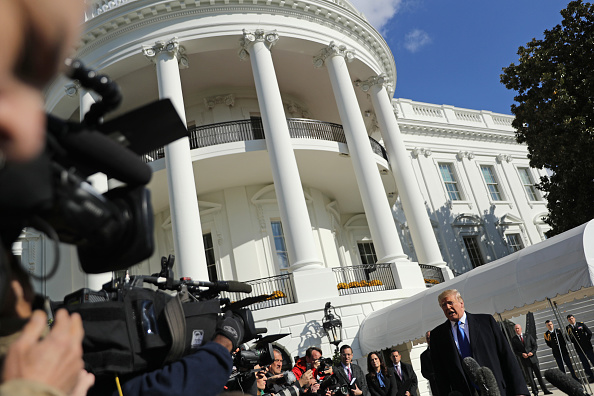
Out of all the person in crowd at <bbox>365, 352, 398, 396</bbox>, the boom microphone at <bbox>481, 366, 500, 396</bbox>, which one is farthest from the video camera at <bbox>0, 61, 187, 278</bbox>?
the person in crowd at <bbox>365, 352, 398, 396</bbox>

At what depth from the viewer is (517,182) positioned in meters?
29.7

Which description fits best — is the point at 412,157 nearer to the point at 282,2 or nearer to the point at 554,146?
the point at 554,146

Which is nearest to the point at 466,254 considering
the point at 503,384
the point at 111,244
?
the point at 503,384

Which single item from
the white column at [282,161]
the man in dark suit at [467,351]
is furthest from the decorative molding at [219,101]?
the man in dark suit at [467,351]

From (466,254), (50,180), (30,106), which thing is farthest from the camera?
(466,254)

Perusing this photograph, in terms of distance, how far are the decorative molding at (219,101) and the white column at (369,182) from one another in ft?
12.8

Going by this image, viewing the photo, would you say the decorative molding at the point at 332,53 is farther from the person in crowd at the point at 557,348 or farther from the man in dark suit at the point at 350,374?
the man in dark suit at the point at 350,374

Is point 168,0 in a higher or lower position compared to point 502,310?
higher

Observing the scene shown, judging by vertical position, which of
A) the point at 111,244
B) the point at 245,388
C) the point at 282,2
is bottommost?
the point at 245,388

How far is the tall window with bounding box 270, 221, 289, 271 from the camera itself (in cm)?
1742

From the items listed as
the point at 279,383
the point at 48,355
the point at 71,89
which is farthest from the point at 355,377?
the point at 71,89

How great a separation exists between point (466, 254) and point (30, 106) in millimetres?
26800

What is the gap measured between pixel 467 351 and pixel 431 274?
12.8 m

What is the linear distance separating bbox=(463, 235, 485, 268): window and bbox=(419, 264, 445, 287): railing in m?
9.83
